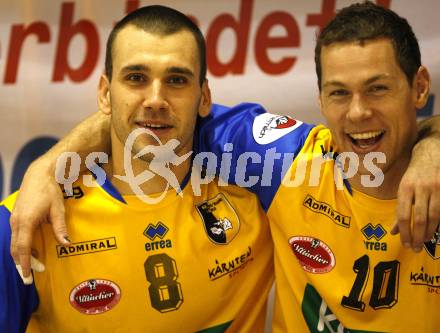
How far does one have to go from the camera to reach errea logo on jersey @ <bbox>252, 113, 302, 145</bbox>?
72.5 inches

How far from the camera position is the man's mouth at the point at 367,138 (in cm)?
164

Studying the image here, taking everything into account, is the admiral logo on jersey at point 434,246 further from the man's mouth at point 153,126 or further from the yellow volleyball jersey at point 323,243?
the man's mouth at point 153,126

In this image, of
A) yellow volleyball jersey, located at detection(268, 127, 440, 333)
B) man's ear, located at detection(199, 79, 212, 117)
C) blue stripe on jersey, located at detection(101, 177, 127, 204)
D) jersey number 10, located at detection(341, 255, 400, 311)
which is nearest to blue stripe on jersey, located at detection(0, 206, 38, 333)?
blue stripe on jersey, located at detection(101, 177, 127, 204)

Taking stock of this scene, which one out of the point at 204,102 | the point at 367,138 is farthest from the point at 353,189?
the point at 204,102

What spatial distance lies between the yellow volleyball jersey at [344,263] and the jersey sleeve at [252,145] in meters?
0.04

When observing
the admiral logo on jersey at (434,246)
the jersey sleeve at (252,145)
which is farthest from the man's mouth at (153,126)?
the admiral logo on jersey at (434,246)

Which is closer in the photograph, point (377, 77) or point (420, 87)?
point (377, 77)

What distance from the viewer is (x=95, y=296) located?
172 cm

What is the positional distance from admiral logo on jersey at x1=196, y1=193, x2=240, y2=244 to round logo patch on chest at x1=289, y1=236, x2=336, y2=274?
17 centimetres

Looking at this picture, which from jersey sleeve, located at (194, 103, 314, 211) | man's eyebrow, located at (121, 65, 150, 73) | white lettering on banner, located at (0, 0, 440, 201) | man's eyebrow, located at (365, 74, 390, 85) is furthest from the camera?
white lettering on banner, located at (0, 0, 440, 201)

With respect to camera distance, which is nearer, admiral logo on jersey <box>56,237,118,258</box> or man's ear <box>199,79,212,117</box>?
admiral logo on jersey <box>56,237,118,258</box>

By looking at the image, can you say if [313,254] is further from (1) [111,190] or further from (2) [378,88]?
(1) [111,190]

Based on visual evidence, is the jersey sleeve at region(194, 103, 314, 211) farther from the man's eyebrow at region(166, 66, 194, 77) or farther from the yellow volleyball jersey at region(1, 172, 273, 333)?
the man's eyebrow at region(166, 66, 194, 77)

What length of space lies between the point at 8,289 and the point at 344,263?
0.87m
